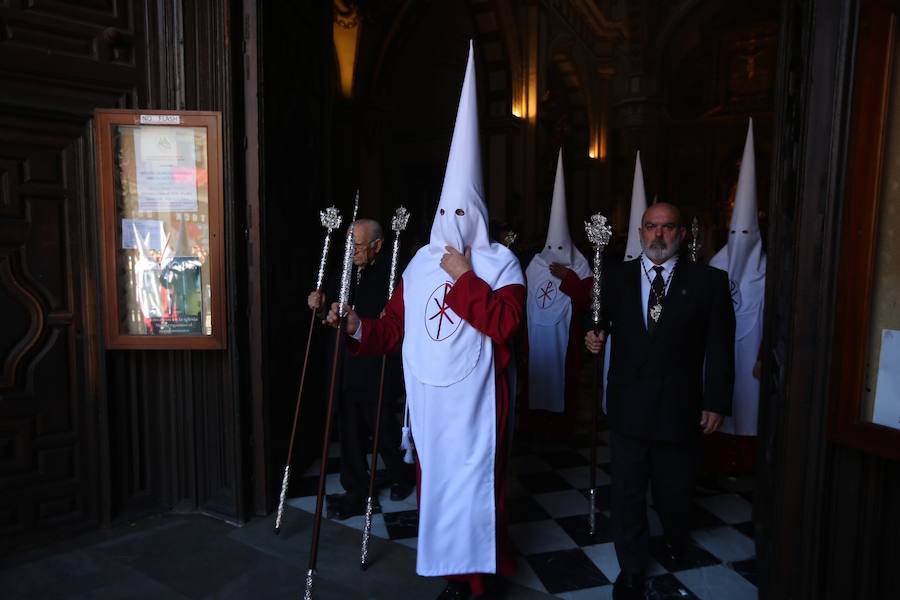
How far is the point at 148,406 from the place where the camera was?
3312mm

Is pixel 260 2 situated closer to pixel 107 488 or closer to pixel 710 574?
pixel 107 488

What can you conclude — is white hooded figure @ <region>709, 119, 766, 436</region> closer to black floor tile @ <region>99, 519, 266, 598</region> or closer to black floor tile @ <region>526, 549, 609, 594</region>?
black floor tile @ <region>526, 549, 609, 594</region>

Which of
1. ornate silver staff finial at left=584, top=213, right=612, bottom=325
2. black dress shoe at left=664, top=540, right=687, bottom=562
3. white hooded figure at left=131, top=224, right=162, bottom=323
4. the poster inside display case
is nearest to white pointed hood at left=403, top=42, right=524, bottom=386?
ornate silver staff finial at left=584, top=213, right=612, bottom=325

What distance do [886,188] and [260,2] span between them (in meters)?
2.95

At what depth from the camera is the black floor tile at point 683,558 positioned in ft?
9.26

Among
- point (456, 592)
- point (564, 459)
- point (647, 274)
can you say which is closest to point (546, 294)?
point (564, 459)

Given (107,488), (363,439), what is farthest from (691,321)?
(107,488)

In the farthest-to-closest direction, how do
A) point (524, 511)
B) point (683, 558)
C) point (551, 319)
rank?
point (551, 319), point (524, 511), point (683, 558)

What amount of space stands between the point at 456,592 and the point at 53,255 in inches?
98.9

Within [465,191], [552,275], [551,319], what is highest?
[465,191]

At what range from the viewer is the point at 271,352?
355 cm

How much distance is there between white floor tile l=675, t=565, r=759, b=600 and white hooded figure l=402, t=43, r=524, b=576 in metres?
0.96

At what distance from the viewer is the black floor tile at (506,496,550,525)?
10.9ft

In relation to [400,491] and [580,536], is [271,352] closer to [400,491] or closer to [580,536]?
[400,491]
